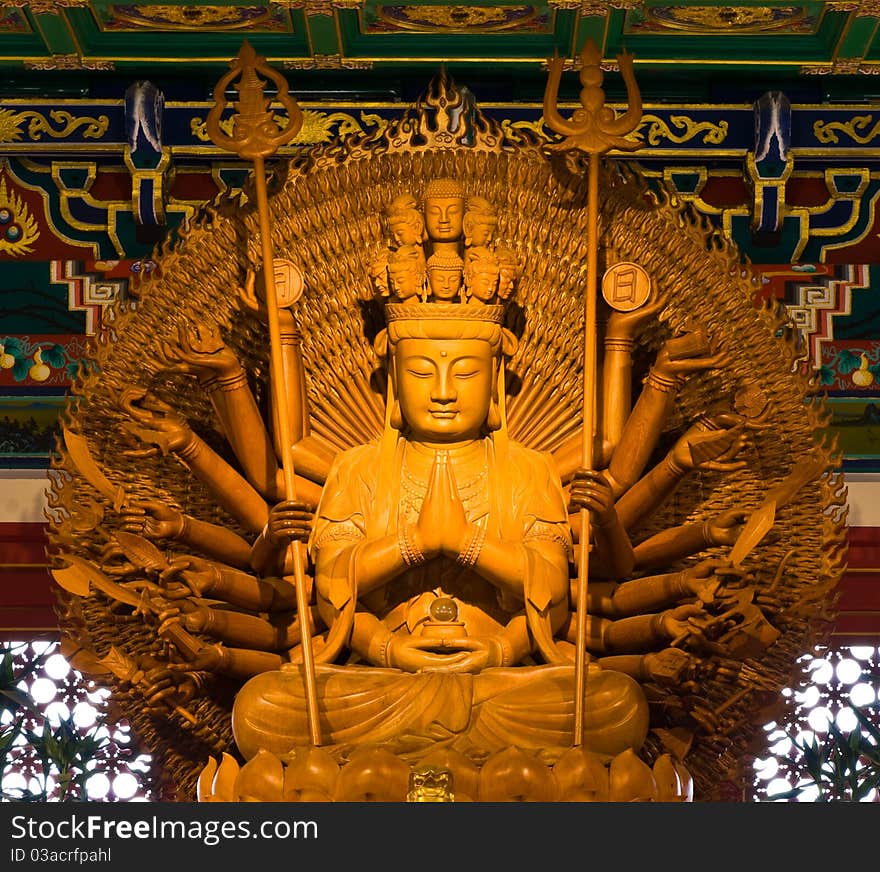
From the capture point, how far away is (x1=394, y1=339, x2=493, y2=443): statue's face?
577 centimetres

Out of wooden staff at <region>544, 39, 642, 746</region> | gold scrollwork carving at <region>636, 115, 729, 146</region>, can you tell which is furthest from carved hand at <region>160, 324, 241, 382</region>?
gold scrollwork carving at <region>636, 115, 729, 146</region>

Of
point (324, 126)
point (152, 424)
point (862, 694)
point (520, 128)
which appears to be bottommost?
point (862, 694)

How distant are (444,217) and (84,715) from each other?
5.71ft

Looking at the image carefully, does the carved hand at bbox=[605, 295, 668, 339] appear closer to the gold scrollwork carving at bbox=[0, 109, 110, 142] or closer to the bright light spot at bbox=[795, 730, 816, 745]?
the bright light spot at bbox=[795, 730, 816, 745]

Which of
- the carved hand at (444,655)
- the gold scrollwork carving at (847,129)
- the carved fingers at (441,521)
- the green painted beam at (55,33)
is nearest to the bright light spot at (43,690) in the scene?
the carved hand at (444,655)

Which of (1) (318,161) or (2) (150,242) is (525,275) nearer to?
(1) (318,161)

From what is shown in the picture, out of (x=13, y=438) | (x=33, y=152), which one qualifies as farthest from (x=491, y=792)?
(x=33, y=152)

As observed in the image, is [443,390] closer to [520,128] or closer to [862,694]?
[520,128]

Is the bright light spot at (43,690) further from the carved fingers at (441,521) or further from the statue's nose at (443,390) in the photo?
the statue's nose at (443,390)

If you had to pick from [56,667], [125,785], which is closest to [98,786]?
[125,785]

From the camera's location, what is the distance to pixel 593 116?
584 centimetres

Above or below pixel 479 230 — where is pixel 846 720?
below

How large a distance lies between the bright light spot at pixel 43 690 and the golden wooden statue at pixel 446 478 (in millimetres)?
537

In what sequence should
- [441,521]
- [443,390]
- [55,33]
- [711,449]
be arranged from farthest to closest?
[55,33], [443,390], [711,449], [441,521]
